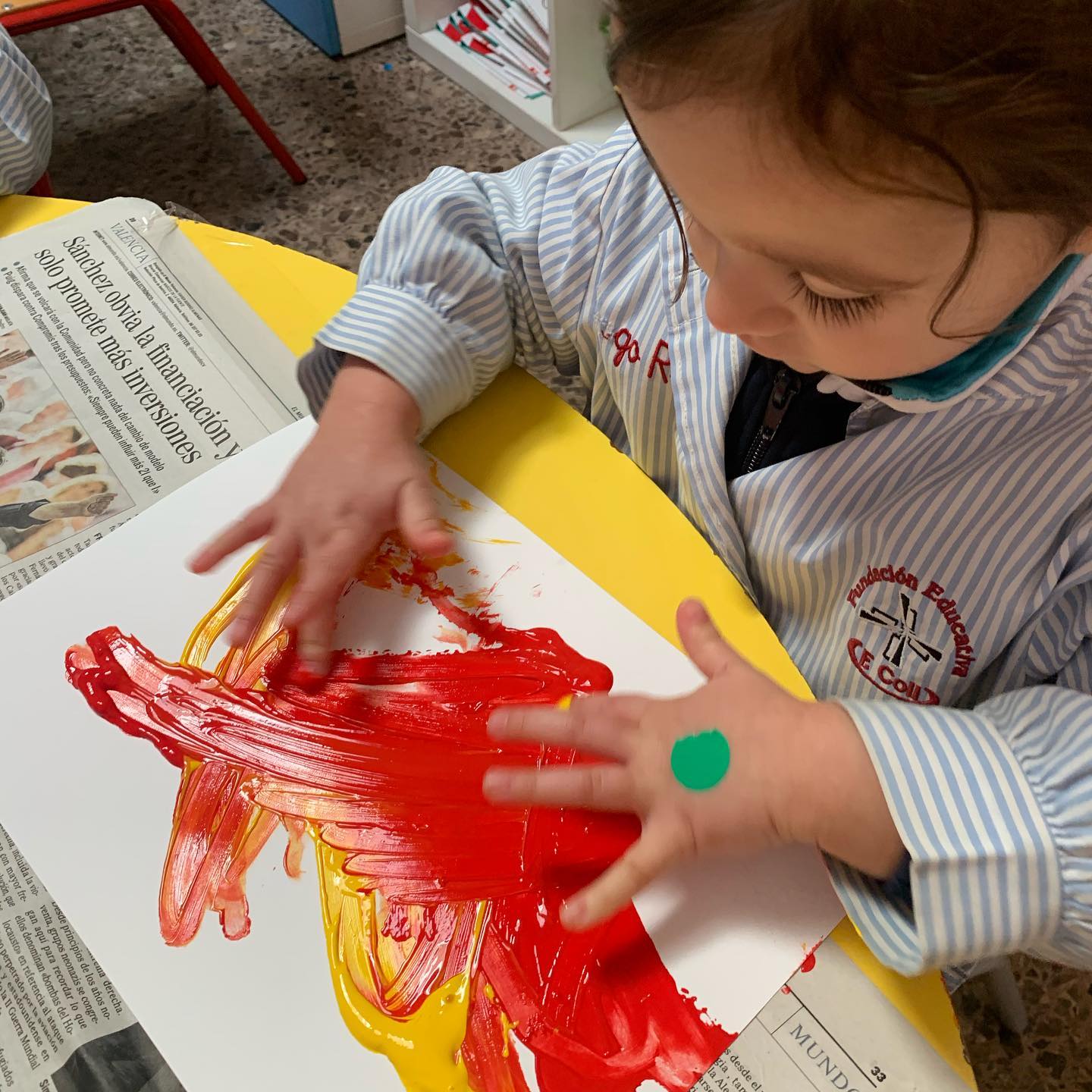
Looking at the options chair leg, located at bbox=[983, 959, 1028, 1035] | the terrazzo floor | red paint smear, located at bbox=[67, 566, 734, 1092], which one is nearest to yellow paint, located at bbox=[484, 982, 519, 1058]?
red paint smear, located at bbox=[67, 566, 734, 1092]

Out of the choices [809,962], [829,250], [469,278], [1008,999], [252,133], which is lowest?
[1008,999]

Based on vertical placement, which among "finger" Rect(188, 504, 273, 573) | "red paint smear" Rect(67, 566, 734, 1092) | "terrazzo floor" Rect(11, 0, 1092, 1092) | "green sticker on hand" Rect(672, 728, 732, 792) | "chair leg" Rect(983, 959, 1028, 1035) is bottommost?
"chair leg" Rect(983, 959, 1028, 1035)

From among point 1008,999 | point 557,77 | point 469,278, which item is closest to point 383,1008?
point 469,278

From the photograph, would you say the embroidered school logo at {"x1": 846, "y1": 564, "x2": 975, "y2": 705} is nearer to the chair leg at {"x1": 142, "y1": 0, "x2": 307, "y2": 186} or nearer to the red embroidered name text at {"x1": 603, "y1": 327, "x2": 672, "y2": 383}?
the red embroidered name text at {"x1": 603, "y1": 327, "x2": 672, "y2": 383}

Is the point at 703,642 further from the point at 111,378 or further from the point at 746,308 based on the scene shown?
the point at 111,378

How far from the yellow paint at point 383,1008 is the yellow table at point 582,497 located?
0.52ft

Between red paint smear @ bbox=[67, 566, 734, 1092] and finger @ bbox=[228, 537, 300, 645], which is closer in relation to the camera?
red paint smear @ bbox=[67, 566, 734, 1092]

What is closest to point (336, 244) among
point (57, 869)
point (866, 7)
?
point (57, 869)

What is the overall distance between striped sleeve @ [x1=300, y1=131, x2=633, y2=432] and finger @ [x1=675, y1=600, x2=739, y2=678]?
195 mm

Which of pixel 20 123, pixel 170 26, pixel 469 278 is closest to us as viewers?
pixel 469 278

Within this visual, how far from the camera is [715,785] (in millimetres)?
393

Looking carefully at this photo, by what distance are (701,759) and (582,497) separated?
166mm

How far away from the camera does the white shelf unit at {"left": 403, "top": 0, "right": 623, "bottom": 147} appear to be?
130cm

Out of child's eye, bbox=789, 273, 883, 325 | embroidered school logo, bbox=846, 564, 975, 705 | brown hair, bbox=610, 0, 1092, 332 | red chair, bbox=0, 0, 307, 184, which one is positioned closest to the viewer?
brown hair, bbox=610, 0, 1092, 332
